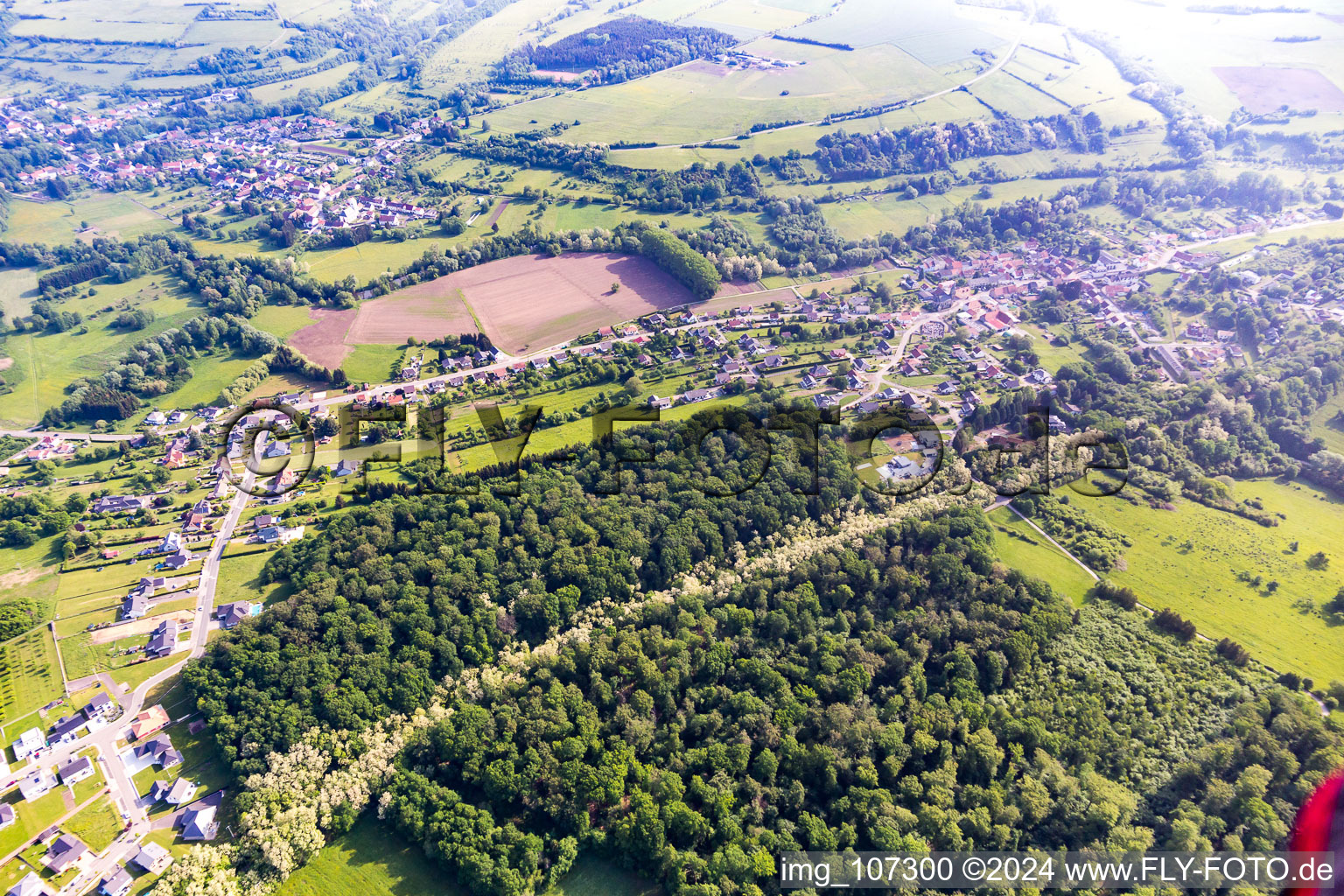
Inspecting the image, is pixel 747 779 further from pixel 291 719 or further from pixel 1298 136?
pixel 1298 136

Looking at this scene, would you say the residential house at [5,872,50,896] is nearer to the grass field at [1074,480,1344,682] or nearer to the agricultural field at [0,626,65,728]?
the agricultural field at [0,626,65,728]

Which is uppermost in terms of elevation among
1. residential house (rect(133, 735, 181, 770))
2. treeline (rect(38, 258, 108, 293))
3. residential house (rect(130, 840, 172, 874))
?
treeline (rect(38, 258, 108, 293))

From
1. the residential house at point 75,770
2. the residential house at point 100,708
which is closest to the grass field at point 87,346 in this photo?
the residential house at point 100,708

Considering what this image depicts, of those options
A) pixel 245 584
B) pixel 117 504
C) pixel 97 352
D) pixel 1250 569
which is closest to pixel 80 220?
pixel 97 352

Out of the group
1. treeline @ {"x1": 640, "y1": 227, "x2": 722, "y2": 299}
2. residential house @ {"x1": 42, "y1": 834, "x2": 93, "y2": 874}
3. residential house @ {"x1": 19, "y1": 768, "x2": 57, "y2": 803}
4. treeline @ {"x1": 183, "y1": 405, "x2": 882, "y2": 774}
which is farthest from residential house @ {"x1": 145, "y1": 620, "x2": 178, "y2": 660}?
treeline @ {"x1": 640, "y1": 227, "x2": 722, "y2": 299}

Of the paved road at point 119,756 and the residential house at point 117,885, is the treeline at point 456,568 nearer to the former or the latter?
the paved road at point 119,756

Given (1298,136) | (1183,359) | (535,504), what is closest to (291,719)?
(535,504)
